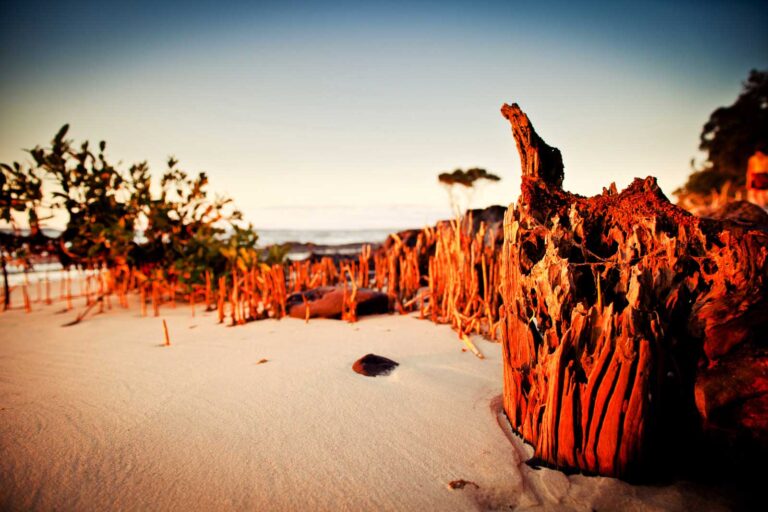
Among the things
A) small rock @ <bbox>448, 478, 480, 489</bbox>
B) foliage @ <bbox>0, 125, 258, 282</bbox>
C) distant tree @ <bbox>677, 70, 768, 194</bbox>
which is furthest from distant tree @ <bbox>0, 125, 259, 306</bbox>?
distant tree @ <bbox>677, 70, 768, 194</bbox>

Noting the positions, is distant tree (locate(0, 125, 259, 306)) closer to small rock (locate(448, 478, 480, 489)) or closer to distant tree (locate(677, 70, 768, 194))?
small rock (locate(448, 478, 480, 489))

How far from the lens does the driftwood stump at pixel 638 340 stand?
4.27 feet

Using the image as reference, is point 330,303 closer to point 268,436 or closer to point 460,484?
point 268,436

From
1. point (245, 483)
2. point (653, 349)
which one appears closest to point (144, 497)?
point (245, 483)

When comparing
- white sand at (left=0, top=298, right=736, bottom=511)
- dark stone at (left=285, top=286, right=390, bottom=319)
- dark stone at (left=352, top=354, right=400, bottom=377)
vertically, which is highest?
dark stone at (left=285, top=286, right=390, bottom=319)

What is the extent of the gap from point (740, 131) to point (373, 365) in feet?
85.5

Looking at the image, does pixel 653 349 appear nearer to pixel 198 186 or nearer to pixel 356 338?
pixel 356 338

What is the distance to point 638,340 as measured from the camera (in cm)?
129

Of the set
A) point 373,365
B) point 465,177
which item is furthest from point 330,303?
point 465,177

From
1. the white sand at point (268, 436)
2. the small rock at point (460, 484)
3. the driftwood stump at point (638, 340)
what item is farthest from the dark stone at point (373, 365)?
the small rock at point (460, 484)

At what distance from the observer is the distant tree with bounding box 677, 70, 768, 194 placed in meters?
18.6

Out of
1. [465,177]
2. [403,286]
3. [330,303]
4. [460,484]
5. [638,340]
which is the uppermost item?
[465,177]

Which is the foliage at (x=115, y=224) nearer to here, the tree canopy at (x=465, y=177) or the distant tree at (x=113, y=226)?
the distant tree at (x=113, y=226)

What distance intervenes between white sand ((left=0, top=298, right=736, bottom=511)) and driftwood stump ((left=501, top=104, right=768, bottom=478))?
0.17 meters
